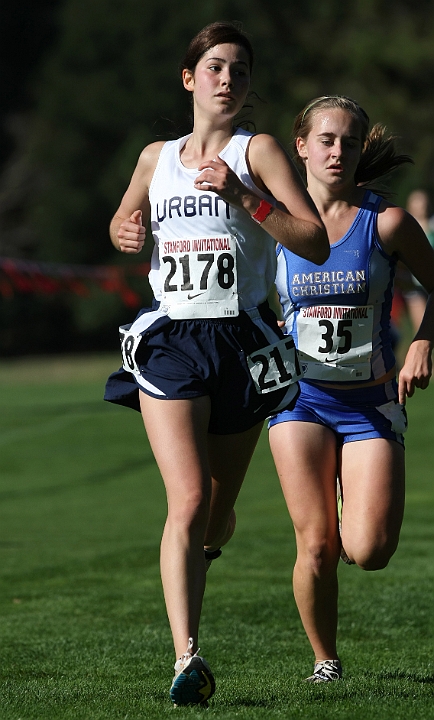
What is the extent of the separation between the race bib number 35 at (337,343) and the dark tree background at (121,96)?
129ft

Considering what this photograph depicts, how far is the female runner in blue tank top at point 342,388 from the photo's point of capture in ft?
14.7

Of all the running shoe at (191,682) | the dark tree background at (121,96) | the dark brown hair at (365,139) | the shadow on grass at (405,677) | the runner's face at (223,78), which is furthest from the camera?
the dark tree background at (121,96)

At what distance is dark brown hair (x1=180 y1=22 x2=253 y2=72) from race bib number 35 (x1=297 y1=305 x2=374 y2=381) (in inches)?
40.2

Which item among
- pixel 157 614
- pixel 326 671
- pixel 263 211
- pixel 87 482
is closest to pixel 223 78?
pixel 263 211

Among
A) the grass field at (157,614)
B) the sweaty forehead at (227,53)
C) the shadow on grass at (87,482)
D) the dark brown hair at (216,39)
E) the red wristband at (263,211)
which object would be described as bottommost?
the shadow on grass at (87,482)

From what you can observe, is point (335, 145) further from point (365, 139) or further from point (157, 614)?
point (157, 614)

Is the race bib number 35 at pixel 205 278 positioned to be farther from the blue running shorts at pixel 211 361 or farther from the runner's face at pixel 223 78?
the runner's face at pixel 223 78

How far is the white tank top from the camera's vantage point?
392 centimetres

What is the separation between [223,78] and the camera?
401 cm

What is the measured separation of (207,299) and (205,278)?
69mm

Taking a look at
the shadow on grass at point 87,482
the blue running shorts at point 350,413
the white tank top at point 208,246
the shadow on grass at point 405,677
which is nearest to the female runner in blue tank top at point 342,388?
the blue running shorts at point 350,413

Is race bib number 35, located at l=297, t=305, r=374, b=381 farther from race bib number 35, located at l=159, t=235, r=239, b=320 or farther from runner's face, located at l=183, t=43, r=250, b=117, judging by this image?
runner's face, located at l=183, t=43, r=250, b=117

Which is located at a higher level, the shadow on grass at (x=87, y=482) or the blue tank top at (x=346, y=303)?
the blue tank top at (x=346, y=303)

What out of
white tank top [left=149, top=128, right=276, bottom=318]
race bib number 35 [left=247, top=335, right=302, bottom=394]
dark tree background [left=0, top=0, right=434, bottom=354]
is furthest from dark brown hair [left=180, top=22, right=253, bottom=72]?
dark tree background [left=0, top=0, right=434, bottom=354]
